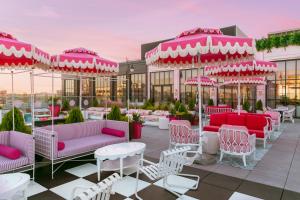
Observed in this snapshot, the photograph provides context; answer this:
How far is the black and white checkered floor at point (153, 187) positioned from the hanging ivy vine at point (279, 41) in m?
12.9

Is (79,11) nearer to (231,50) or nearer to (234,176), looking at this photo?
(231,50)

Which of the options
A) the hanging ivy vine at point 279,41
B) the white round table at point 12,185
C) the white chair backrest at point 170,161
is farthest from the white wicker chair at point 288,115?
the white round table at point 12,185

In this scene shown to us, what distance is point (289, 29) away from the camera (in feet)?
54.1

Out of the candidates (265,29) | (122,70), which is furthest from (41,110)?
(265,29)

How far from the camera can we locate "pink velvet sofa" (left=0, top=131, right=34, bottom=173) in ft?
10.9

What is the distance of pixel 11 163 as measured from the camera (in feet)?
10.9

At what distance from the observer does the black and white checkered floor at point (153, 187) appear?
316 cm

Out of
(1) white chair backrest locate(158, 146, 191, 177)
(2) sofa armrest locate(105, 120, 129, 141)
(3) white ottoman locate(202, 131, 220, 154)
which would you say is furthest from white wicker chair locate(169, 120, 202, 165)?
(1) white chair backrest locate(158, 146, 191, 177)

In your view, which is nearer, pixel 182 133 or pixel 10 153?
pixel 10 153

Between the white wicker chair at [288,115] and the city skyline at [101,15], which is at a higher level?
the city skyline at [101,15]

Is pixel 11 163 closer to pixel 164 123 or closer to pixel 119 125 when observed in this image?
pixel 119 125

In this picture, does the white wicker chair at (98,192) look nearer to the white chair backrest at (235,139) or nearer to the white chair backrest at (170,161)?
the white chair backrest at (170,161)

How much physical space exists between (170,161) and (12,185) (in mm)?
2058

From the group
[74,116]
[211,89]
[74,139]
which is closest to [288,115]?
[211,89]
